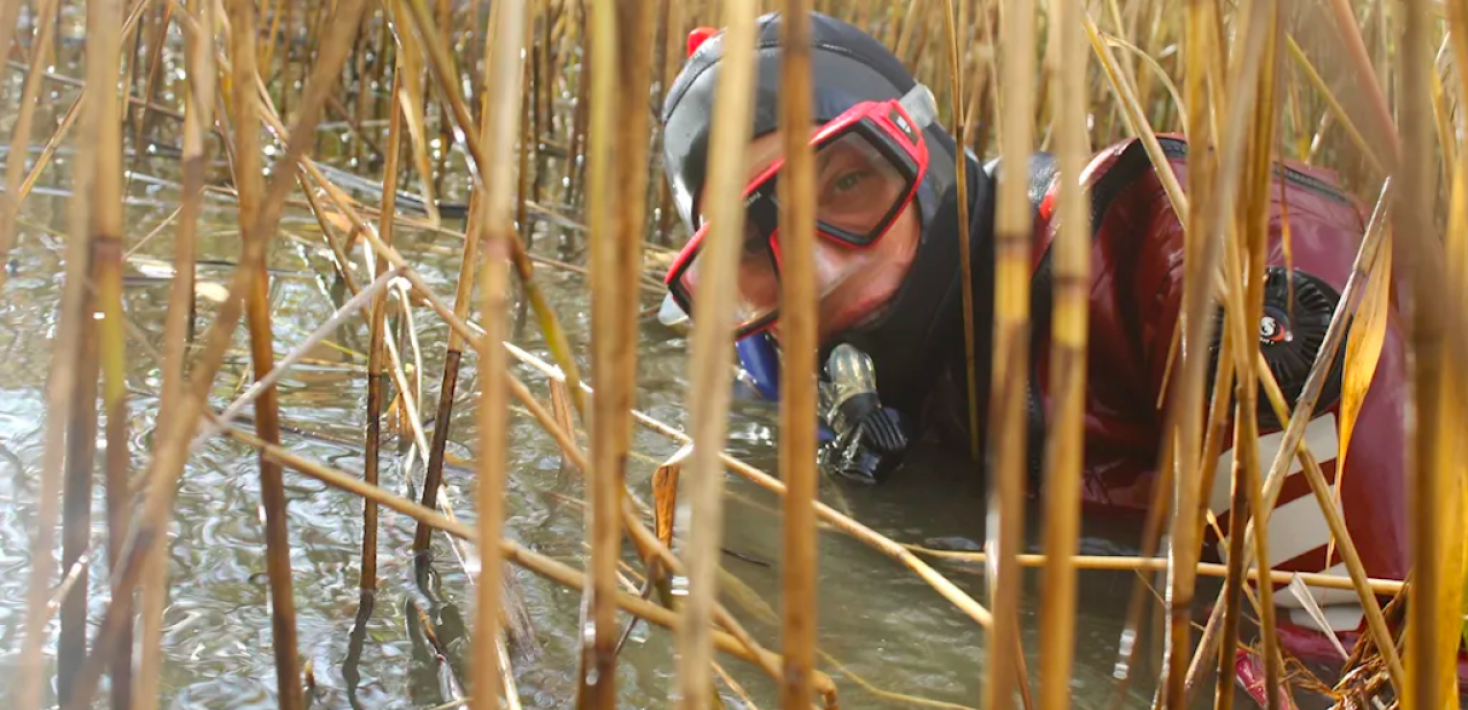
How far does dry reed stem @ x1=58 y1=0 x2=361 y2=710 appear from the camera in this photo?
0.53m

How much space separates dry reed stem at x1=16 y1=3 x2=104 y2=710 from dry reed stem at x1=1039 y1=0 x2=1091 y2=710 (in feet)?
1.40

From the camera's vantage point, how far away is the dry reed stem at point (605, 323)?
487 mm

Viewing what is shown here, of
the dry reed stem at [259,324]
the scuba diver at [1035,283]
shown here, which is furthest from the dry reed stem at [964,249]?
the dry reed stem at [259,324]

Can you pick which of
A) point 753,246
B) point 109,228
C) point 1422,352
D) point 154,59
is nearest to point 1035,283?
point 753,246

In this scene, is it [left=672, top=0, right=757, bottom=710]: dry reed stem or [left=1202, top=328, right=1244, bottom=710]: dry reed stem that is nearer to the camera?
[left=672, top=0, right=757, bottom=710]: dry reed stem

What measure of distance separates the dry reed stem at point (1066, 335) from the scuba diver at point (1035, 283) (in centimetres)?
75

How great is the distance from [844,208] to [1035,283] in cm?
24

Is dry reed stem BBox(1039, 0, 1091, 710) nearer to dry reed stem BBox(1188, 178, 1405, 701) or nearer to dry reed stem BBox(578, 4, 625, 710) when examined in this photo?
dry reed stem BBox(578, 4, 625, 710)

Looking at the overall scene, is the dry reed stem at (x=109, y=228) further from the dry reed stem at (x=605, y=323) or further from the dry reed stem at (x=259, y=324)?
the dry reed stem at (x=605, y=323)

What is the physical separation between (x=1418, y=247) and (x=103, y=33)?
1.71 feet

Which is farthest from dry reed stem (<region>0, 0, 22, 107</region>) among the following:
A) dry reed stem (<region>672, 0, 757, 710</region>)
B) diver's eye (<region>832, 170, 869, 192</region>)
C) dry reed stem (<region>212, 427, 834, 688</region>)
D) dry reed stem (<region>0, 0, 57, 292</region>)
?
diver's eye (<region>832, 170, 869, 192</region>)

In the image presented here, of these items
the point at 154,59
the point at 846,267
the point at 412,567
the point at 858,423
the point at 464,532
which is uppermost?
the point at 154,59

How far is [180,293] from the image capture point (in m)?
0.57

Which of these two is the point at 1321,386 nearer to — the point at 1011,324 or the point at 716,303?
the point at 1011,324
